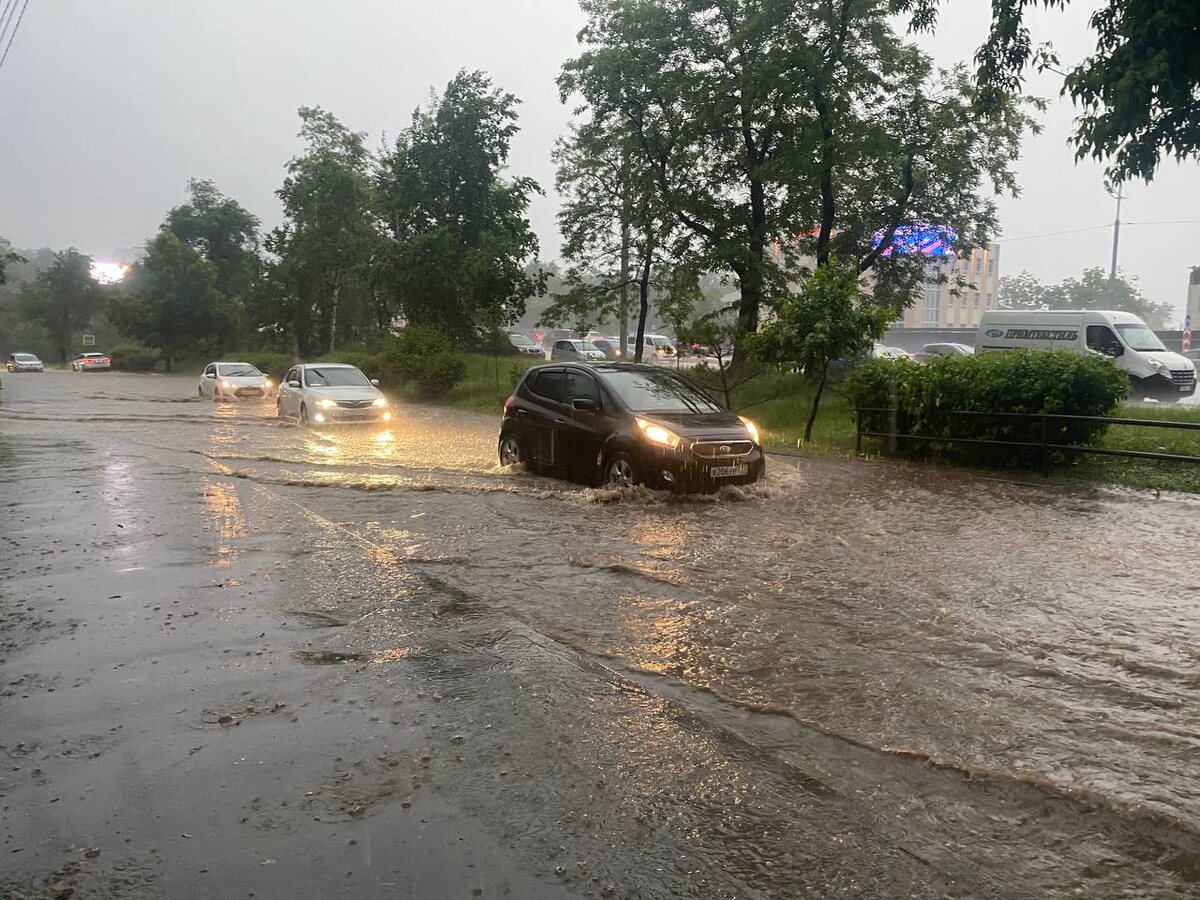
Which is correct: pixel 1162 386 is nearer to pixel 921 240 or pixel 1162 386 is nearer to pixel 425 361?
pixel 921 240

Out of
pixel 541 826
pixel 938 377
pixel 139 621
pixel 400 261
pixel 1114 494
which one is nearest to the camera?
pixel 541 826

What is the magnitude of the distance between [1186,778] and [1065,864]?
41.6 inches

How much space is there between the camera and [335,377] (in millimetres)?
21859

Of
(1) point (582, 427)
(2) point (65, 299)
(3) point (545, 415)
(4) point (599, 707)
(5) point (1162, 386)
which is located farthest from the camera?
(2) point (65, 299)

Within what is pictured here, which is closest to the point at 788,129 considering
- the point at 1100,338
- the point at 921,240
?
the point at 921,240

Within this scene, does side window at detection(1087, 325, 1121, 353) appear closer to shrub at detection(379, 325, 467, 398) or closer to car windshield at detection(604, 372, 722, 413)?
car windshield at detection(604, 372, 722, 413)

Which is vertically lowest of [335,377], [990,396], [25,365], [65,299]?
[25,365]

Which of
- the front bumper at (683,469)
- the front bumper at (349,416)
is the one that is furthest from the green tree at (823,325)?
the front bumper at (349,416)

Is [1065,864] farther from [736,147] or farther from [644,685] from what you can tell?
[736,147]

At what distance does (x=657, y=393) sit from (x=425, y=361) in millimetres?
21943

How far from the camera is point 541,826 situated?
3219mm

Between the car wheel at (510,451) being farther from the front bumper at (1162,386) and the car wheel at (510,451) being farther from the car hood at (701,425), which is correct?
the front bumper at (1162,386)

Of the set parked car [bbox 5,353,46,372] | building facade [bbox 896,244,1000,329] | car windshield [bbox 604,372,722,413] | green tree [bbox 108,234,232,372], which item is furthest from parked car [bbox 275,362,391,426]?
building facade [bbox 896,244,1000,329]

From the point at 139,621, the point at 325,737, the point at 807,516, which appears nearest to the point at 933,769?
the point at 325,737
